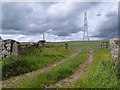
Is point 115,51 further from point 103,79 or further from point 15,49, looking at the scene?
point 15,49

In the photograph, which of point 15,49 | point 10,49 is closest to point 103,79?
point 15,49

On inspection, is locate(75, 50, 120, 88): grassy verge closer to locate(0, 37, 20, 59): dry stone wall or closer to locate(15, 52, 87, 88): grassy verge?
locate(15, 52, 87, 88): grassy verge

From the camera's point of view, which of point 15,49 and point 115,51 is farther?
point 15,49

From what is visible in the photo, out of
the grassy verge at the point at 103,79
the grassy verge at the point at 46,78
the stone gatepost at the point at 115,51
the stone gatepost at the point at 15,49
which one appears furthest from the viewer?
the stone gatepost at the point at 15,49

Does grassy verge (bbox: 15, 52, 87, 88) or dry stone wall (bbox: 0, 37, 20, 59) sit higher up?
dry stone wall (bbox: 0, 37, 20, 59)

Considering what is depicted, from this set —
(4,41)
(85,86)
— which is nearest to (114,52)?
(85,86)

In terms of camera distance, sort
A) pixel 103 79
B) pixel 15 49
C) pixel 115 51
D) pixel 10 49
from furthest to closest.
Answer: pixel 10 49, pixel 15 49, pixel 115 51, pixel 103 79

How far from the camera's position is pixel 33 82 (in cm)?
2020

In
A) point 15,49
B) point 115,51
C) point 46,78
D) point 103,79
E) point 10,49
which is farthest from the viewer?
point 10,49

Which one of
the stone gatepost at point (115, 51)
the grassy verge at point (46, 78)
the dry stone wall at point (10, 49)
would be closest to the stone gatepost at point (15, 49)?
the dry stone wall at point (10, 49)

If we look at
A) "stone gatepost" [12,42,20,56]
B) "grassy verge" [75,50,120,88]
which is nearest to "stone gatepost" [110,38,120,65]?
"grassy verge" [75,50,120,88]

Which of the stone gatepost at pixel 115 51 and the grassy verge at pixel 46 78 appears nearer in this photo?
the grassy verge at pixel 46 78

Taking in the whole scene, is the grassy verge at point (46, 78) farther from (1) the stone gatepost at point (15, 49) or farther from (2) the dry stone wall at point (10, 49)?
(2) the dry stone wall at point (10, 49)

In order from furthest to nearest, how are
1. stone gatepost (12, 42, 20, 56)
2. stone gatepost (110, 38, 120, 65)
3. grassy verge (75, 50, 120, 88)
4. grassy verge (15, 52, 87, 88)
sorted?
stone gatepost (12, 42, 20, 56)
stone gatepost (110, 38, 120, 65)
grassy verge (15, 52, 87, 88)
grassy verge (75, 50, 120, 88)
